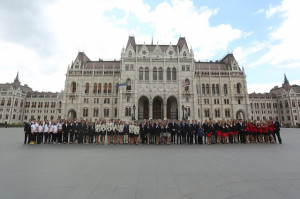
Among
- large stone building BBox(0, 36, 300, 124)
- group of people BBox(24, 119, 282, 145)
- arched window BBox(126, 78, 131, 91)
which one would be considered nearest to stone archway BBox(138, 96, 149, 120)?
large stone building BBox(0, 36, 300, 124)

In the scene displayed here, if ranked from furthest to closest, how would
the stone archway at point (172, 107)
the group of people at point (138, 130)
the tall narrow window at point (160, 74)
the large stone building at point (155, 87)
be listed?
1. the stone archway at point (172, 107)
2. the tall narrow window at point (160, 74)
3. the large stone building at point (155, 87)
4. the group of people at point (138, 130)

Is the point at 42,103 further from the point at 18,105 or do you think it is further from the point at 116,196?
the point at 116,196

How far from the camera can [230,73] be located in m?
42.4

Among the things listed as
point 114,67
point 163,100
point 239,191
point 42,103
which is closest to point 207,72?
point 163,100

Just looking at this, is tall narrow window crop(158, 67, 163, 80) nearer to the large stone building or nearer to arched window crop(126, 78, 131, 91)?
the large stone building

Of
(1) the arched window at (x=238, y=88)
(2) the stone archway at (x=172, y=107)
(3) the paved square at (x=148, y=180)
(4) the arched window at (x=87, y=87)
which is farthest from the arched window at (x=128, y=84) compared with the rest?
(1) the arched window at (x=238, y=88)

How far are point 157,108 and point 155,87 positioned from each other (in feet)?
17.9

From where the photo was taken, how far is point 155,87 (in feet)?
113

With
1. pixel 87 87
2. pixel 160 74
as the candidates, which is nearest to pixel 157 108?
pixel 160 74

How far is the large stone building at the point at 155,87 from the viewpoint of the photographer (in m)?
34.4

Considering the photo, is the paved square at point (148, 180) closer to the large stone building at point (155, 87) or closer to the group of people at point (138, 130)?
the group of people at point (138, 130)

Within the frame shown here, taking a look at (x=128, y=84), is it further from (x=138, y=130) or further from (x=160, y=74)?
(x=138, y=130)

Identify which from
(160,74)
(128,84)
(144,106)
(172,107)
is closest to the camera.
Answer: (128,84)

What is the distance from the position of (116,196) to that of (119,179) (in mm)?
1093
